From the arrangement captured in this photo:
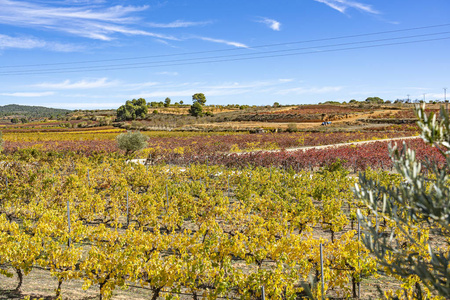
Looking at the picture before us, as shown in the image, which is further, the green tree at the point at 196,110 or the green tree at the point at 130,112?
the green tree at the point at 196,110

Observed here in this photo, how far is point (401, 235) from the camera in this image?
8617 mm

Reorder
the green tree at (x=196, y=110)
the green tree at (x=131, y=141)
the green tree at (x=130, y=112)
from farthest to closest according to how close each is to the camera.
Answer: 1. the green tree at (x=196, y=110)
2. the green tree at (x=130, y=112)
3. the green tree at (x=131, y=141)

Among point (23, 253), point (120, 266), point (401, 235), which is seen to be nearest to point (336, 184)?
point (401, 235)

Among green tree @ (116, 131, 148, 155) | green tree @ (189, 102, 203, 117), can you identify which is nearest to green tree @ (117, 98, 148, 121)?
green tree @ (189, 102, 203, 117)

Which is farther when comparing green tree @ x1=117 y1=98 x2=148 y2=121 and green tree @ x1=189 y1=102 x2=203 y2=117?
green tree @ x1=189 y1=102 x2=203 y2=117

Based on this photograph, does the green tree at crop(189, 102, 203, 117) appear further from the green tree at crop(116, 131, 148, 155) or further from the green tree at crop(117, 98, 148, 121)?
the green tree at crop(116, 131, 148, 155)

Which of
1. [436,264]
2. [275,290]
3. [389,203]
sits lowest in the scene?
[275,290]

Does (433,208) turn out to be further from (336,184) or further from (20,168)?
(20,168)

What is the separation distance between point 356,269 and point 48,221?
8.73 m

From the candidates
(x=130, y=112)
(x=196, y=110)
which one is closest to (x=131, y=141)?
(x=130, y=112)

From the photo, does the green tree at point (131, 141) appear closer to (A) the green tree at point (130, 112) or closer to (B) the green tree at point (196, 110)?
(A) the green tree at point (130, 112)

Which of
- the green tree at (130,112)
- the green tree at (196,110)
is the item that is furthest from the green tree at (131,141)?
the green tree at (196,110)

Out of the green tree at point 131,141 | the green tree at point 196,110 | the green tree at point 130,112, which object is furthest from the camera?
the green tree at point 196,110

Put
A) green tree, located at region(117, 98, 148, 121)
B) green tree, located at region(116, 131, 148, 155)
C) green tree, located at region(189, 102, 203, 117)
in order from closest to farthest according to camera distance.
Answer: green tree, located at region(116, 131, 148, 155), green tree, located at region(117, 98, 148, 121), green tree, located at region(189, 102, 203, 117)
